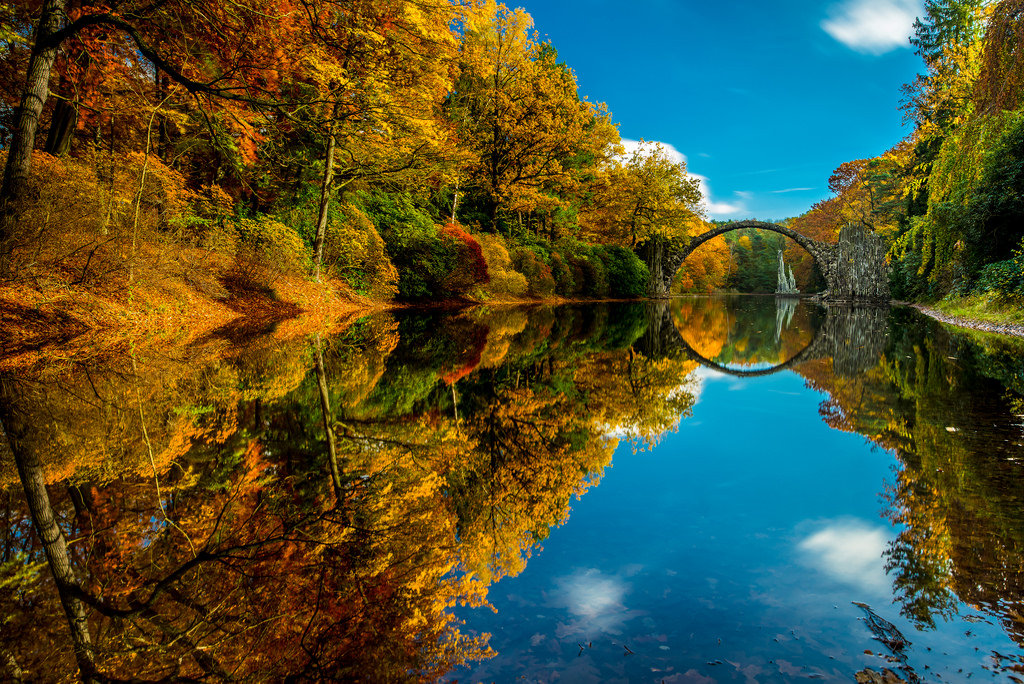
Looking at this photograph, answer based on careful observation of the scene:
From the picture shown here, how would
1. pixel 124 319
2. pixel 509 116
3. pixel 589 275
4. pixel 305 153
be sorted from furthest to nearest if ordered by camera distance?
pixel 589 275 < pixel 509 116 < pixel 305 153 < pixel 124 319

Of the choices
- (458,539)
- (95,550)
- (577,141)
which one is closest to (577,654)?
(458,539)

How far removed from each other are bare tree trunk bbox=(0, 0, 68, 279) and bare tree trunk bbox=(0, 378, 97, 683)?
4656mm

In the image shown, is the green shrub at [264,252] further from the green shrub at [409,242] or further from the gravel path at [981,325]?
the gravel path at [981,325]

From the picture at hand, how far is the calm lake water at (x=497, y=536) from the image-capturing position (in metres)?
1.63

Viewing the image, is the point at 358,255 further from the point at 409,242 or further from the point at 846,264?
the point at 846,264

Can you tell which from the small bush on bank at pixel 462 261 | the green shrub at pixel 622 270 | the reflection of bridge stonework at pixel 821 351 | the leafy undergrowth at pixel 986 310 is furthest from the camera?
the green shrub at pixel 622 270

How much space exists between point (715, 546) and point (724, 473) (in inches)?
43.6

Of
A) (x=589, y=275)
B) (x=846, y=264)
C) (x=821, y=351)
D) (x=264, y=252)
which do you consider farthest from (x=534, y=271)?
(x=846, y=264)

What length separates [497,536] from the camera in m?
2.41

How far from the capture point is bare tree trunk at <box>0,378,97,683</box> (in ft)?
5.44

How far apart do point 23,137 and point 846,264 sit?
43549 mm

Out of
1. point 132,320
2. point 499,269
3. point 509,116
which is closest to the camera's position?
point 132,320

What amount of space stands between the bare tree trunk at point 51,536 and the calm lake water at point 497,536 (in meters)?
0.01

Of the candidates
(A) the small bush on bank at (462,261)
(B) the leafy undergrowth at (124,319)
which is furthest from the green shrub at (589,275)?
(B) the leafy undergrowth at (124,319)
